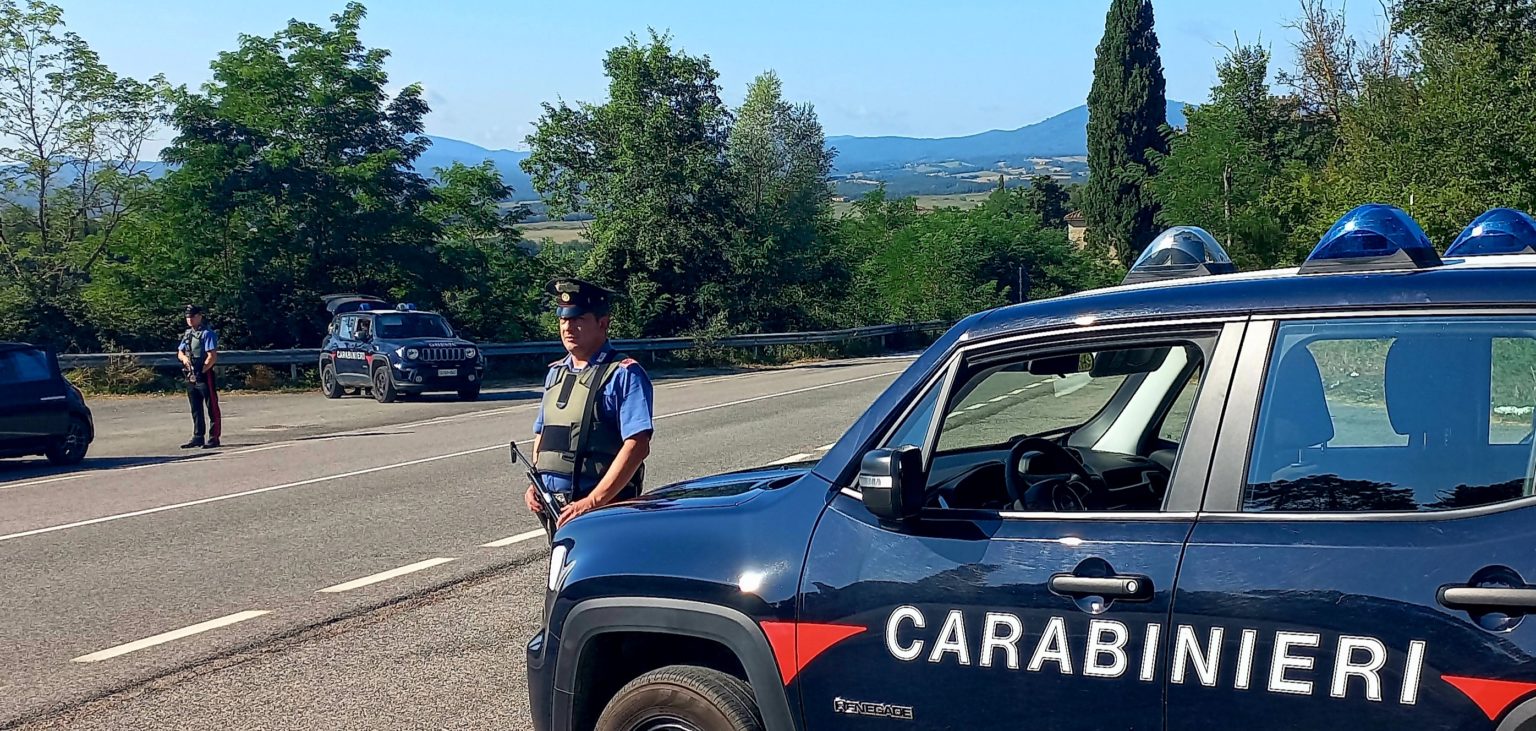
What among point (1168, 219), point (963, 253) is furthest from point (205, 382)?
point (963, 253)

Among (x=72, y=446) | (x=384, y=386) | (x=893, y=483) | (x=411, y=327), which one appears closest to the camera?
(x=893, y=483)

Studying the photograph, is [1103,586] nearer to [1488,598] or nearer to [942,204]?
[1488,598]

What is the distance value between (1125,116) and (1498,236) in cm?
6042

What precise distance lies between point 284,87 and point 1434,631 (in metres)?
34.8

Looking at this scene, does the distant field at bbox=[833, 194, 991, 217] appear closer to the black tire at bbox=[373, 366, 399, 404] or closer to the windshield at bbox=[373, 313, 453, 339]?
the windshield at bbox=[373, 313, 453, 339]

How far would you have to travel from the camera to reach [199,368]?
17.5 m

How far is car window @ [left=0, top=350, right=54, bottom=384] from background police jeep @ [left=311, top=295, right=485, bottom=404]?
8.43 metres

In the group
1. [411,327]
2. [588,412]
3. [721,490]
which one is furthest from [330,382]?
[721,490]

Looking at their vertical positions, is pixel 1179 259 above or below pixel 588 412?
above

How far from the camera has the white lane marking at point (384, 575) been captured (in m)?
7.96

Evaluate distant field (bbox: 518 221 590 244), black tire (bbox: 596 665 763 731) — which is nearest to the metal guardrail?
distant field (bbox: 518 221 590 244)

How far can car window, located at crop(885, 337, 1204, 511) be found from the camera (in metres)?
3.30

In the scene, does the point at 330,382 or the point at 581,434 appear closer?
the point at 581,434

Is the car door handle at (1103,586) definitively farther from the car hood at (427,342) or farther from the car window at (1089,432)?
the car hood at (427,342)
